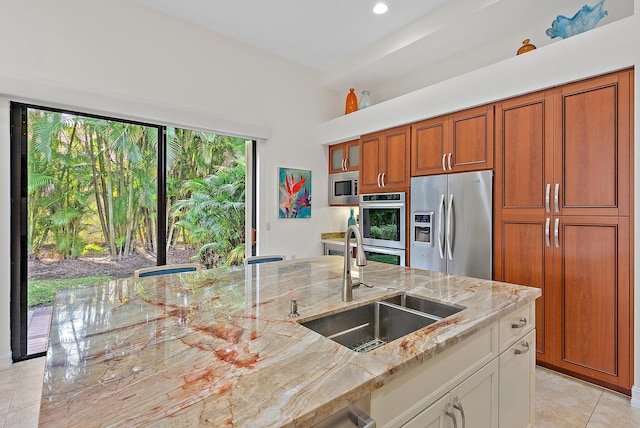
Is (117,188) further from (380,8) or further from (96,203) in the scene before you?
(380,8)

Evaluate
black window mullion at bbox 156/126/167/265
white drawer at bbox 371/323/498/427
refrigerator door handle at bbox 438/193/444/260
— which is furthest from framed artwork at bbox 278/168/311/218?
white drawer at bbox 371/323/498/427

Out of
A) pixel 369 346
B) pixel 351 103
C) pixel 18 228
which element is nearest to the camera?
pixel 369 346

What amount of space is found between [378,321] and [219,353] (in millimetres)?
802

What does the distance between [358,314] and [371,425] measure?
26.7 inches

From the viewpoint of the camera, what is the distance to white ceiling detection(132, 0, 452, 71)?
2.90m

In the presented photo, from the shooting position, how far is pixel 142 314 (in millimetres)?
1276

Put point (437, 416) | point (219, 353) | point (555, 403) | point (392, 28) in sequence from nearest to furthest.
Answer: point (219, 353) → point (437, 416) → point (555, 403) → point (392, 28)

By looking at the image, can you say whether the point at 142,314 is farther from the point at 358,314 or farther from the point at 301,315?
the point at 358,314

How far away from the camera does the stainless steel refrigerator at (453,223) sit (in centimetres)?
274

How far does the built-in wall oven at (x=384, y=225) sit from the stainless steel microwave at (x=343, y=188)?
27cm

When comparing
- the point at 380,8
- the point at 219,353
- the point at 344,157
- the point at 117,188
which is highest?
the point at 380,8

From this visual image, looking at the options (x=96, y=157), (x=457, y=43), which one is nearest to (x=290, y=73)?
(x=457, y=43)

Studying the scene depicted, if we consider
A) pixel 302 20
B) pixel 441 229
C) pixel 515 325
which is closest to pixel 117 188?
pixel 302 20

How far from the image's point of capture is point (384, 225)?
141 inches
